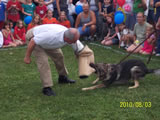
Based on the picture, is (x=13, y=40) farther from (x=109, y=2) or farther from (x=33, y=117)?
(x=33, y=117)

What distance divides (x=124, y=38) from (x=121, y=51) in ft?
2.25

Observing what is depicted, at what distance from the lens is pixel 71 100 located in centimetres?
520

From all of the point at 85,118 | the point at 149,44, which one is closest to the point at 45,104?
the point at 85,118

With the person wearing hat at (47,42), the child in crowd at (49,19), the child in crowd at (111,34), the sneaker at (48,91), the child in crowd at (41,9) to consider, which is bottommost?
the child in crowd at (111,34)

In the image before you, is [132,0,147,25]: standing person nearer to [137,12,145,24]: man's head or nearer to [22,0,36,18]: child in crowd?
[137,12,145,24]: man's head

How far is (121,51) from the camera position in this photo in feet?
32.4

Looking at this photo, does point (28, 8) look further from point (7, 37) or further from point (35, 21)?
point (7, 37)

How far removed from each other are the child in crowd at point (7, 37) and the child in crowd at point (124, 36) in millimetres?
3867

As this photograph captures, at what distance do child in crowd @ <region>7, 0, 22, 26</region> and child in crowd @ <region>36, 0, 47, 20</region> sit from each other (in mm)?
767

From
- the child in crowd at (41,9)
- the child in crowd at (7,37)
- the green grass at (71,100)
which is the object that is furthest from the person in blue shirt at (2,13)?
the green grass at (71,100)

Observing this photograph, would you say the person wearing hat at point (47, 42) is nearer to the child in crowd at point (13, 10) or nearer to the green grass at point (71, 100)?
the green grass at point (71, 100)

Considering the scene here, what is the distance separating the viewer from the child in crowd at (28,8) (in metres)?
11.9

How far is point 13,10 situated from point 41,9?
3.64 ft

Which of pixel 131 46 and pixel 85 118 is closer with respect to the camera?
pixel 85 118
